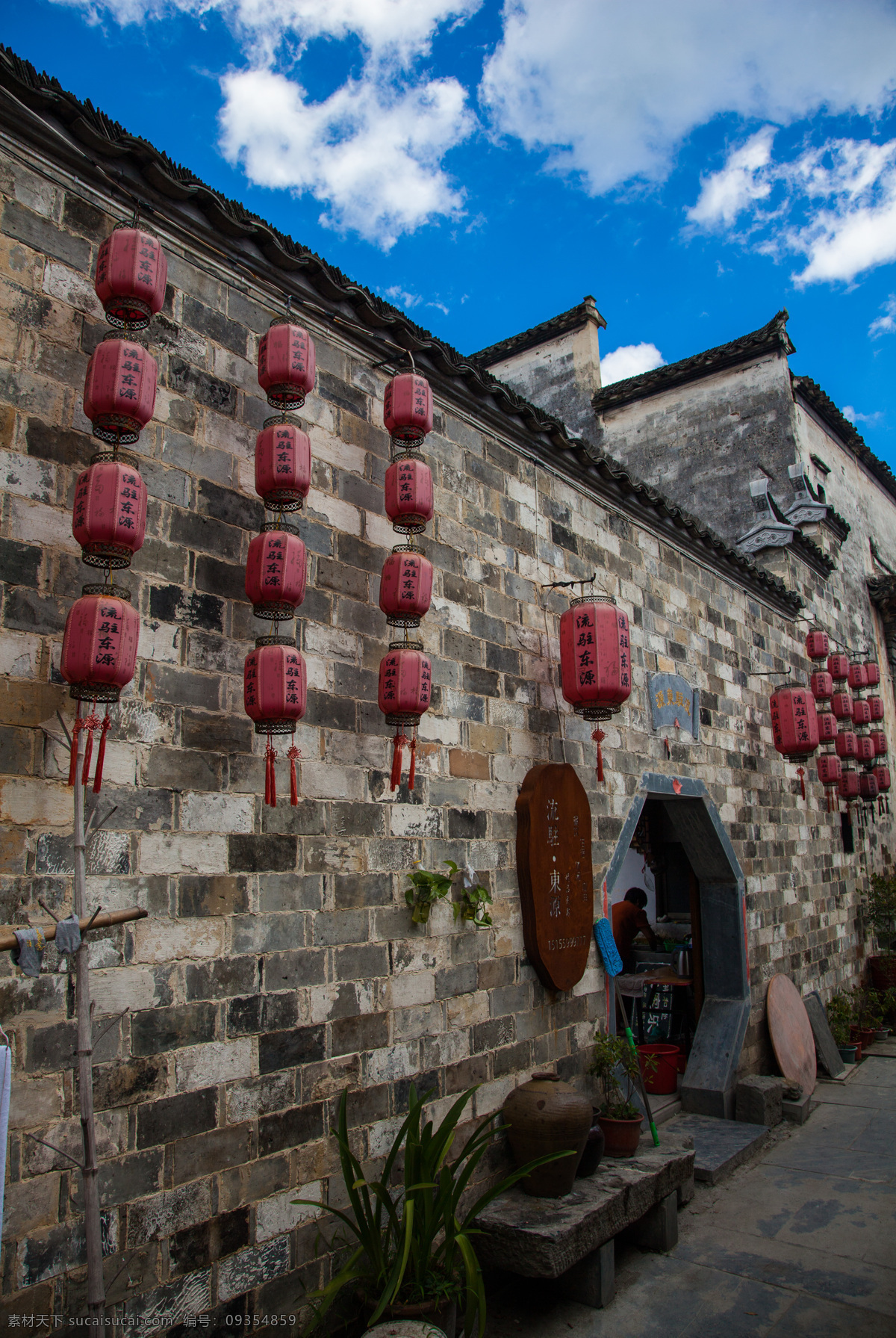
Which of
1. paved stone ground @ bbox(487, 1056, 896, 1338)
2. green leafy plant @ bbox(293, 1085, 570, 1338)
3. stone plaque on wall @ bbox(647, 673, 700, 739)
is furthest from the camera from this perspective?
stone plaque on wall @ bbox(647, 673, 700, 739)

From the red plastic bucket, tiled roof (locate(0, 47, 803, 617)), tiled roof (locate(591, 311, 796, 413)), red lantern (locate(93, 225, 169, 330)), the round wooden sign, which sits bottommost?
the red plastic bucket

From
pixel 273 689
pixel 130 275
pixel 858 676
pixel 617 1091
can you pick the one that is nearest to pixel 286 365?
pixel 130 275

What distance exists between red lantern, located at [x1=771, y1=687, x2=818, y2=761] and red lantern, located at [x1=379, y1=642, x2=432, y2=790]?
545 cm

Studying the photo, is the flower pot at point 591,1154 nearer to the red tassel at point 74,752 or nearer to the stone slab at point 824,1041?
the red tassel at point 74,752

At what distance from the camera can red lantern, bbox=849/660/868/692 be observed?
1056cm

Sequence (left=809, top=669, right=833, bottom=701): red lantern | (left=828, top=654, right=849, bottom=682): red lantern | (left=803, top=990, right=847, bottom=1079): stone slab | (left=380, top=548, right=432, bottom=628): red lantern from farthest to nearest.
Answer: (left=828, top=654, right=849, bottom=682): red lantern → (left=809, top=669, right=833, bottom=701): red lantern → (left=803, top=990, right=847, bottom=1079): stone slab → (left=380, top=548, right=432, bottom=628): red lantern

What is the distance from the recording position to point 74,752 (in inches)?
100

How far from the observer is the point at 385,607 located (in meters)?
3.75

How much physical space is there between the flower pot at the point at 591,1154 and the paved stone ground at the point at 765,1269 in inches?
18.9

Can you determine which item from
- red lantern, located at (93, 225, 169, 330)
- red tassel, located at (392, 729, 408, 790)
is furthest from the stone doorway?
red lantern, located at (93, 225, 169, 330)

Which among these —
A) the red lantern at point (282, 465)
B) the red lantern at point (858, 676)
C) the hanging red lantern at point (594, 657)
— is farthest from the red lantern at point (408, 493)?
the red lantern at point (858, 676)

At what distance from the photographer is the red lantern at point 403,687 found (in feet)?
11.9

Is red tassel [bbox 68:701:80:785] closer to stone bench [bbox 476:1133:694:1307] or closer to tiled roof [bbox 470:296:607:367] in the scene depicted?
stone bench [bbox 476:1133:694:1307]

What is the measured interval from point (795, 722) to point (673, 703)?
7.00 feet
